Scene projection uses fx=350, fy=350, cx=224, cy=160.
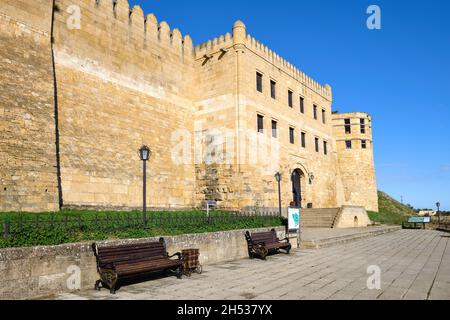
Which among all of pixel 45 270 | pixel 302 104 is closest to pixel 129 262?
pixel 45 270

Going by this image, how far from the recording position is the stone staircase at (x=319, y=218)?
2244 cm

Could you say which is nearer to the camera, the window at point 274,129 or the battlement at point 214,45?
the battlement at point 214,45

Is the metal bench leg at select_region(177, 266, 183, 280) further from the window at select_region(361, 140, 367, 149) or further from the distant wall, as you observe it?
the window at select_region(361, 140, 367, 149)

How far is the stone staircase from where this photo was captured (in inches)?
883

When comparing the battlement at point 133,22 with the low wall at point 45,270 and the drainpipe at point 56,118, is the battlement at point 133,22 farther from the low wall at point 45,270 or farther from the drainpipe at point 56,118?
the low wall at point 45,270

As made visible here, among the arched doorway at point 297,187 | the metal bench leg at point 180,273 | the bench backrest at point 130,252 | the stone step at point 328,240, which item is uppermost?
the arched doorway at point 297,187

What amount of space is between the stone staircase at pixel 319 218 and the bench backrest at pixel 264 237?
36.7ft

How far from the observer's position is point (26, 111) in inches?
459

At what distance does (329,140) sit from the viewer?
30969 mm

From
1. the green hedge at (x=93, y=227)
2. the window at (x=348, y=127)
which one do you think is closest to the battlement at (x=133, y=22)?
the green hedge at (x=93, y=227)

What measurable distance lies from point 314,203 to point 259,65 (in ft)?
38.3

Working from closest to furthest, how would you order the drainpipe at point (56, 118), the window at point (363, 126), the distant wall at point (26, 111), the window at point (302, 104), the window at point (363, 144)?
the distant wall at point (26, 111) < the drainpipe at point (56, 118) < the window at point (302, 104) < the window at point (363, 144) < the window at point (363, 126)
